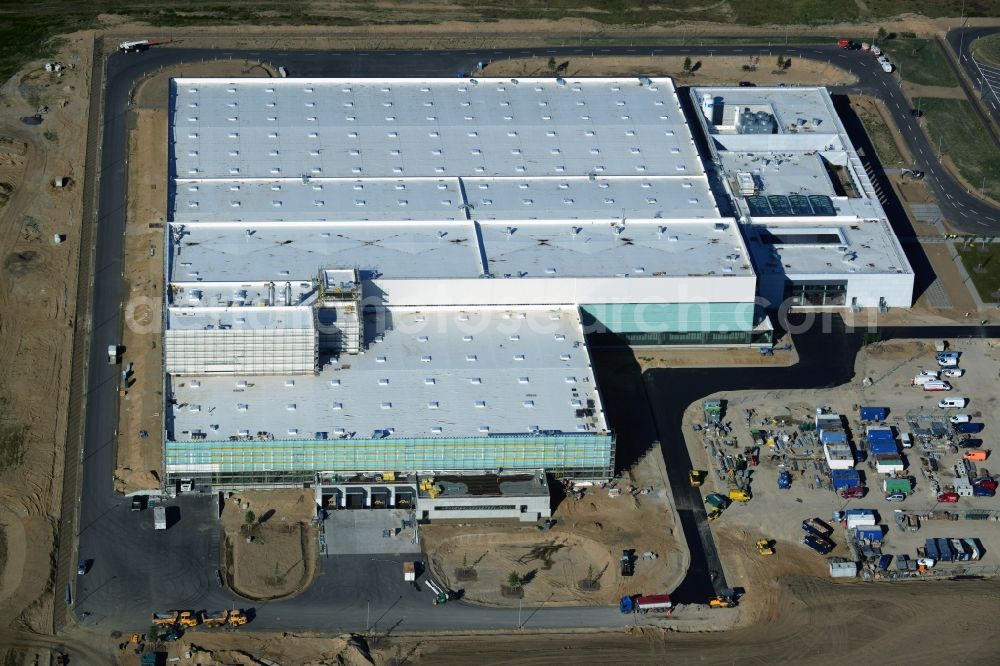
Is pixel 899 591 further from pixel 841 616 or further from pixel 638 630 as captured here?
pixel 638 630

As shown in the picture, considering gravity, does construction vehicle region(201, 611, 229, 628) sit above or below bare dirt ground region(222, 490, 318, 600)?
below

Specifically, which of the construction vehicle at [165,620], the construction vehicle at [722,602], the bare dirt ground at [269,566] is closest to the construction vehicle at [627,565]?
the construction vehicle at [722,602]

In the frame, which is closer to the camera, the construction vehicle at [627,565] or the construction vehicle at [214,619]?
the construction vehicle at [214,619]

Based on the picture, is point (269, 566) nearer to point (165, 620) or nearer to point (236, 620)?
point (236, 620)

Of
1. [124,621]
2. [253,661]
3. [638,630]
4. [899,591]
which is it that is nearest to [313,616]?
[253,661]

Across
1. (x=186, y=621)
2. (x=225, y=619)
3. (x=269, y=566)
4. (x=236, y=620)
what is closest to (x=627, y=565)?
(x=269, y=566)

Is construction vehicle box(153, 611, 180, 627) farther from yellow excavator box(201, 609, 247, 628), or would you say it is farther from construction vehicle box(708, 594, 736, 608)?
construction vehicle box(708, 594, 736, 608)

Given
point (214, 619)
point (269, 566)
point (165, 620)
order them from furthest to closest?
point (269, 566) → point (214, 619) → point (165, 620)

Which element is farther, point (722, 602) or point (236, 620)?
point (722, 602)

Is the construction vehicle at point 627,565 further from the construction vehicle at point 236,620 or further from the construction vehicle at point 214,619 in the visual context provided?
the construction vehicle at point 214,619

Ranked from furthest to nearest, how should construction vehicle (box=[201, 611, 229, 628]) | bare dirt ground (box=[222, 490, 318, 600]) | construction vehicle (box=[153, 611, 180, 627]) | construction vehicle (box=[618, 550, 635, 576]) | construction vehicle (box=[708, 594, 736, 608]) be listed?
construction vehicle (box=[618, 550, 635, 576]) < bare dirt ground (box=[222, 490, 318, 600]) < construction vehicle (box=[708, 594, 736, 608]) < construction vehicle (box=[201, 611, 229, 628]) < construction vehicle (box=[153, 611, 180, 627])

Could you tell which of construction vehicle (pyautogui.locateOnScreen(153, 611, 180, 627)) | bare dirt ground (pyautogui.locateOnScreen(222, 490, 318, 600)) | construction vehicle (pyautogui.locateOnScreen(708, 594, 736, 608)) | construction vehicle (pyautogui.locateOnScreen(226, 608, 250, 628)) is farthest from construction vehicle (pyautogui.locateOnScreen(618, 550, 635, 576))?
construction vehicle (pyautogui.locateOnScreen(153, 611, 180, 627))

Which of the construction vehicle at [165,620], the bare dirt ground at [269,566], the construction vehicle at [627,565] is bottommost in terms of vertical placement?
the construction vehicle at [165,620]
